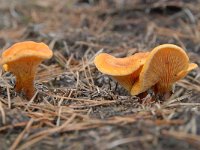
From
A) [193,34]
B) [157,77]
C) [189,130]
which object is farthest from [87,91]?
[193,34]

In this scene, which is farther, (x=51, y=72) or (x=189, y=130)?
(x=51, y=72)

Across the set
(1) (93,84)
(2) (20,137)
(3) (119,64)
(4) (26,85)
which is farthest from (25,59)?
(1) (93,84)

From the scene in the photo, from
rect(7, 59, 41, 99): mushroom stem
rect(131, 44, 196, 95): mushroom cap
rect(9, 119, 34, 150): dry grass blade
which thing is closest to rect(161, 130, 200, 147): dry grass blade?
rect(131, 44, 196, 95): mushroom cap

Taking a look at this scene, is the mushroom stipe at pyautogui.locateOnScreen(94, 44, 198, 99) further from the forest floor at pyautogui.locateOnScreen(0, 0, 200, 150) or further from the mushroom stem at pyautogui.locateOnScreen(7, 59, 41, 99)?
the mushroom stem at pyautogui.locateOnScreen(7, 59, 41, 99)

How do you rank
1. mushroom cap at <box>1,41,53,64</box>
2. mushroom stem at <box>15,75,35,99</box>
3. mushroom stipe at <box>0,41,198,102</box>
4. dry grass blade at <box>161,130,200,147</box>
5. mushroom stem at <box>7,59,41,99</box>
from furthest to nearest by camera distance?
mushroom stem at <box>15,75,35,99</box> → mushroom stem at <box>7,59,41,99</box> → mushroom stipe at <box>0,41,198,102</box> → mushroom cap at <box>1,41,53,64</box> → dry grass blade at <box>161,130,200,147</box>

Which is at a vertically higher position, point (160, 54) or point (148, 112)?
point (160, 54)

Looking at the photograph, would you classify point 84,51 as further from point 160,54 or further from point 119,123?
point 119,123
